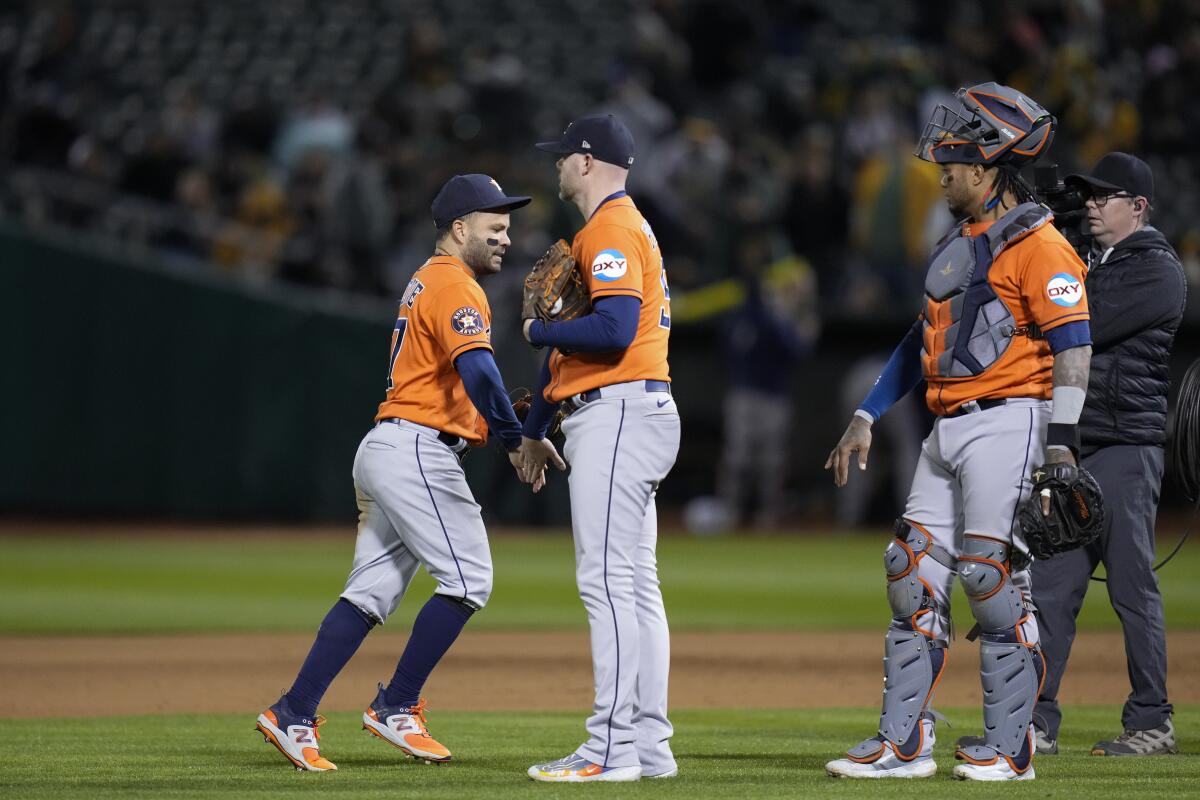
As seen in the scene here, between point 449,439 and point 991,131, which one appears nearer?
point 991,131

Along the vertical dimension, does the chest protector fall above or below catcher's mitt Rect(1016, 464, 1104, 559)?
above

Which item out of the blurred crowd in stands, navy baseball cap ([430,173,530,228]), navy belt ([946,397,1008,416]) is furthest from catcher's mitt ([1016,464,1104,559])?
the blurred crowd in stands

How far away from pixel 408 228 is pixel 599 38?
218 inches

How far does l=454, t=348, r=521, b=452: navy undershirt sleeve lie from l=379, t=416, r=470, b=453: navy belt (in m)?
0.29

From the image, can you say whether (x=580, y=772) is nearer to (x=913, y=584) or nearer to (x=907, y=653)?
(x=907, y=653)

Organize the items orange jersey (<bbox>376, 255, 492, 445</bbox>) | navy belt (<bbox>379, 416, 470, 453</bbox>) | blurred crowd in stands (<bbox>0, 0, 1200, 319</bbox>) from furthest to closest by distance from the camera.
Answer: blurred crowd in stands (<bbox>0, 0, 1200, 319</bbox>) < navy belt (<bbox>379, 416, 470, 453</bbox>) < orange jersey (<bbox>376, 255, 492, 445</bbox>)

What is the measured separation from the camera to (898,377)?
20.3 ft

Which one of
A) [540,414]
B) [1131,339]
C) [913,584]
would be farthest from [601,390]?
[1131,339]

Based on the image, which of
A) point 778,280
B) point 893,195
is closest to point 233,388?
point 778,280

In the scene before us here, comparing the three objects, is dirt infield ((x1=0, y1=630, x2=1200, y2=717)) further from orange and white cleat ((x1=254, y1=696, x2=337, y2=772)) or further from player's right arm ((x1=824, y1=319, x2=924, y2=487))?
player's right arm ((x1=824, y1=319, x2=924, y2=487))

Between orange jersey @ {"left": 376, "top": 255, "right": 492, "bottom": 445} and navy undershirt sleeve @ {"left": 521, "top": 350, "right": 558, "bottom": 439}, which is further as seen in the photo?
orange jersey @ {"left": 376, "top": 255, "right": 492, "bottom": 445}

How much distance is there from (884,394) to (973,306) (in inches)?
22.0

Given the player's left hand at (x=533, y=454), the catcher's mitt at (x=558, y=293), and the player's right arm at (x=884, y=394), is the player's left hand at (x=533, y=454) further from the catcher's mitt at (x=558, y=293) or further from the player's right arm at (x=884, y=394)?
the player's right arm at (x=884, y=394)

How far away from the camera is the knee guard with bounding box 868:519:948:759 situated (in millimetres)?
5797
